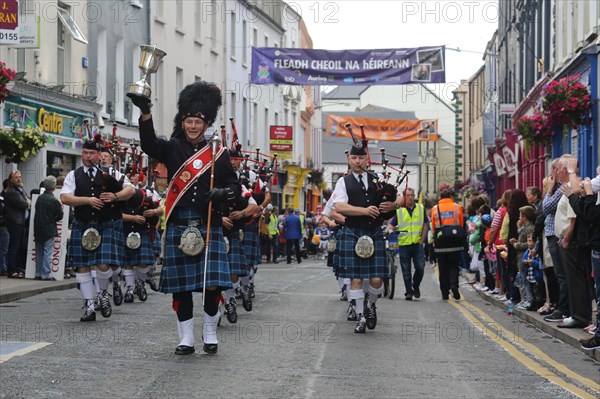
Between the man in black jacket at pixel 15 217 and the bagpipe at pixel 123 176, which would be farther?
the man in black jacket at pixel 15 217

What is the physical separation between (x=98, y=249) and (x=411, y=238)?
24.3 ft

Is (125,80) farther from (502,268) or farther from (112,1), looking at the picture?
(502,268)

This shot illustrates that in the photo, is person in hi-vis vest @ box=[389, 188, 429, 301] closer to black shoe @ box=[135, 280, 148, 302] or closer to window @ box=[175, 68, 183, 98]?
black shoe @ box=[135, 280, 148, 302]

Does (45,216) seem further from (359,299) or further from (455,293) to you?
(359,299)

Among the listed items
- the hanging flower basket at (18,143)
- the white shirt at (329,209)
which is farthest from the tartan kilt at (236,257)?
the hanging flower basket at (18,143)

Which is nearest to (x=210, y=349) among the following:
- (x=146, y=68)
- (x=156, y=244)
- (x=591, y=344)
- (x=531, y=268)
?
(x=146, y=68)

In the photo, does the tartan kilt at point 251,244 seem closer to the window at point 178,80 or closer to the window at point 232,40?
the window at point 178,80

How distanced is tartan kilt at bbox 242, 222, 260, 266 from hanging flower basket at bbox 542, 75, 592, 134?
9.82 metres

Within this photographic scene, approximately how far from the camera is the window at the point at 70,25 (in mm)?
25531

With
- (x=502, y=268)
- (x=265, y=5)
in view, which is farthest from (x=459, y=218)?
(x=265, y=5)

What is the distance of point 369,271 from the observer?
11.6 m

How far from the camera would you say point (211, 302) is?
9008 mm

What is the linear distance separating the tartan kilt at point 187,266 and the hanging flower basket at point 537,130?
17.1m

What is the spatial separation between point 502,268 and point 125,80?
16.0 meters
